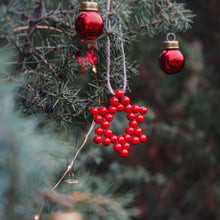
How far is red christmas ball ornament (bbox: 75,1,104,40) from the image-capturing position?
324mm

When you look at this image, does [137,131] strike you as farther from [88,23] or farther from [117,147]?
[88,23]

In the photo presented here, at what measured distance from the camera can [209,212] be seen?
3.47 ft

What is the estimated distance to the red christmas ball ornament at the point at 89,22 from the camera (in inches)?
12.8

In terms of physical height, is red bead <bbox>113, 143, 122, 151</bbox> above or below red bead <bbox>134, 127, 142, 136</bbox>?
below

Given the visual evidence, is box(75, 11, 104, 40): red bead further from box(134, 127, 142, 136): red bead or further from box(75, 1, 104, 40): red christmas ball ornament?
box(134, 127, 142, 136): red bead

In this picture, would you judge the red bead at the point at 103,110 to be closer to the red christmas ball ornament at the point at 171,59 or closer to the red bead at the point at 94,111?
the red bead at the point at 94,111

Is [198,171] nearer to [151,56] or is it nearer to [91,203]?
[151,56]

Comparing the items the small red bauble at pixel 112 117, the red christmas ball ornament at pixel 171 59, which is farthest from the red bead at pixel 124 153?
the red christmas ball ornament at pixel 171 59

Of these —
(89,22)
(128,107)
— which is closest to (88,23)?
(89,22)

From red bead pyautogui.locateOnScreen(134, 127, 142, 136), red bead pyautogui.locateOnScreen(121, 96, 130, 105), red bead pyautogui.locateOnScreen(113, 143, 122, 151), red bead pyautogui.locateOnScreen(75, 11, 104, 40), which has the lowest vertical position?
red bead pyautogui.locateOnScreen(113, 143, 122, 151)

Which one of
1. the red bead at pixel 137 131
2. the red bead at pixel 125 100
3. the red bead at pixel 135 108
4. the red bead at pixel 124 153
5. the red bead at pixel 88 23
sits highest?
the red bead at pixel 88 23

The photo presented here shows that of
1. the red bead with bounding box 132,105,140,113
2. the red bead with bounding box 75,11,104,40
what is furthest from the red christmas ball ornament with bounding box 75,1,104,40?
the red bead with bounding box 132,105,140,113

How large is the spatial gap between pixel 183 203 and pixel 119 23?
0.90 m

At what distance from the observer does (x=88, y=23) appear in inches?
12.6
